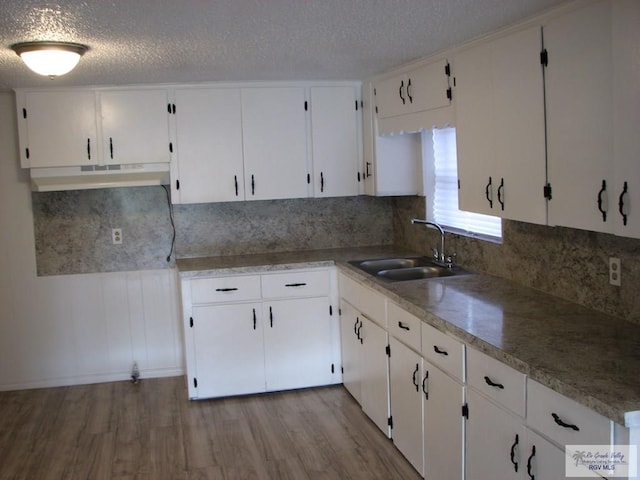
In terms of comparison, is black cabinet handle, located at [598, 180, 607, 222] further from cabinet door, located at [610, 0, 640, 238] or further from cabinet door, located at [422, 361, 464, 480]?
cabinet door, located at [422, 361, 464, 480]

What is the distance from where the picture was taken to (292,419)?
4180 millimetres

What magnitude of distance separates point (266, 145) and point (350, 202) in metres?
0.90

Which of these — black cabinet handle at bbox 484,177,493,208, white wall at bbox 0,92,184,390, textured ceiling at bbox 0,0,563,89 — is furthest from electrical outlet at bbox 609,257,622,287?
white wall at bbox 0,92,184,390

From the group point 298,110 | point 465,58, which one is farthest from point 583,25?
point 298,110

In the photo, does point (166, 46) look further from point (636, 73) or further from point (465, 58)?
point (636, 73)

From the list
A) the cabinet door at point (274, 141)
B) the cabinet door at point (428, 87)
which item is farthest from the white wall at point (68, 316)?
the cabinet door at point (428, 87)

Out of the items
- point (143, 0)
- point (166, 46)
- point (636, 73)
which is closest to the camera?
point (636, 73)

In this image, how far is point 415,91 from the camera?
3.91 metres

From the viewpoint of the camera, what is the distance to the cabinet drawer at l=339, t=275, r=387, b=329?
3.68m

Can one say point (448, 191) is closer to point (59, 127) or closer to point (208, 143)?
point (208, 143)

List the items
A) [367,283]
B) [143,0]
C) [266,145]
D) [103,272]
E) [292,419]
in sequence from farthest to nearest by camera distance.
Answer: [103,272] → [266,145] → [292,419] → [367,283] → [143,0]

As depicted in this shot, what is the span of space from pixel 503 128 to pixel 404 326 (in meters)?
1.06

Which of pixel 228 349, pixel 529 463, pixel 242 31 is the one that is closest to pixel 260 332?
pixel 228 349

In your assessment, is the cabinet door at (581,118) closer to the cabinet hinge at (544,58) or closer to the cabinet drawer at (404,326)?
the cabinet hinge at (544,58)
